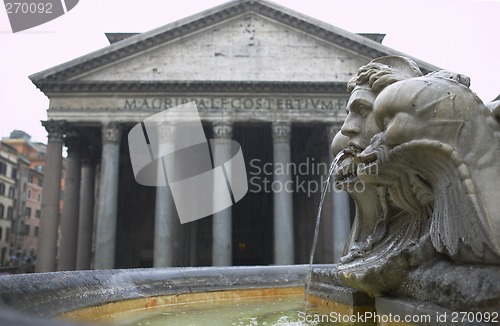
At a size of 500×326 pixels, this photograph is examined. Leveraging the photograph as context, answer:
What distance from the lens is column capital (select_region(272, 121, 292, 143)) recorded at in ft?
54.7

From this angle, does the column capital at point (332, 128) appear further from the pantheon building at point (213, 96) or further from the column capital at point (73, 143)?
the column capital at point (73, 143)

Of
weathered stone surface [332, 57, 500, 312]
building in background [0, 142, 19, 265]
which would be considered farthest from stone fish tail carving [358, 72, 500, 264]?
building in background [0, 142, 19, 265]

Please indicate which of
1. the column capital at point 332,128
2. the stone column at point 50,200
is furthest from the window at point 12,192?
the column capital at point 332,128

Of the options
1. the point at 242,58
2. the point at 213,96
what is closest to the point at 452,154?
the point at 213,96

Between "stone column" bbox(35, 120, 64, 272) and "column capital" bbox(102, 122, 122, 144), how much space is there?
1.63 metres

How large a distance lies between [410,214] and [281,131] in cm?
1439

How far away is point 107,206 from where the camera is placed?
16312 millimetres

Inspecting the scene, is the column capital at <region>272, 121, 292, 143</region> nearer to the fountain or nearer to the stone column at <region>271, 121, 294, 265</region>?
the stone column at <region>271, 121, 294, 265</region>

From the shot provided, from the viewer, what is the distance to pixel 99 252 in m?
16.1

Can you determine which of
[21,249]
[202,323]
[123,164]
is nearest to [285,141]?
[123,164]

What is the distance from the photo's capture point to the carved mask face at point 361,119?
8.14 feet

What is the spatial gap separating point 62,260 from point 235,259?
373 inches

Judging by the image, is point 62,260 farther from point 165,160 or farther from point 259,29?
point 259,29

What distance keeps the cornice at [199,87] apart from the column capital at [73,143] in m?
1.93
